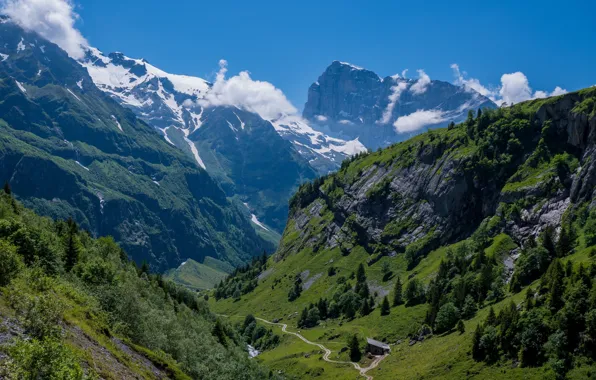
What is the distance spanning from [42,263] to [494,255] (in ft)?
504

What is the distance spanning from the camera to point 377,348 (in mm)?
152125

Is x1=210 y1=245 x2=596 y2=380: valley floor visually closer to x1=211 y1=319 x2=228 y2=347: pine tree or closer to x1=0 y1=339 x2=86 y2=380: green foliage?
x1=211 y1=319 x2=228 y2=347: pine tree

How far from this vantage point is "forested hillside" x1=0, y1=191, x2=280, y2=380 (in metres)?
35.8

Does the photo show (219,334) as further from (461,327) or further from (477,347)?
(461,327)

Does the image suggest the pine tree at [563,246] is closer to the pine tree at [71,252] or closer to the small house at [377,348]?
the small house at [377,348]

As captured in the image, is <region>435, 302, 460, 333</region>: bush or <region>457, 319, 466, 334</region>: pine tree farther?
<region>435, 302, 460, 333</region>: bush

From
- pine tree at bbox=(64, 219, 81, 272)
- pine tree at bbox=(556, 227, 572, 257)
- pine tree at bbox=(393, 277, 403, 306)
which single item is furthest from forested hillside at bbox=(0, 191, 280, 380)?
pine tree at bbox=(556, 227, 572, 257)

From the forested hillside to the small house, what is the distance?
4027 centimetres

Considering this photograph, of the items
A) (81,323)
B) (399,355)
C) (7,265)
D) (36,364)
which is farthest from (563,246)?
Answer: (36,364)

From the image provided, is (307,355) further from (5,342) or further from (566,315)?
(5,342)

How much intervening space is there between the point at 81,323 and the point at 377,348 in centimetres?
11168

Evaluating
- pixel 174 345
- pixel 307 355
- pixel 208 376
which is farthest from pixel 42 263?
pixel 307 355

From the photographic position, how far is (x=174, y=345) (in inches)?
3356

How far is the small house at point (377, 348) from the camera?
15125cm
